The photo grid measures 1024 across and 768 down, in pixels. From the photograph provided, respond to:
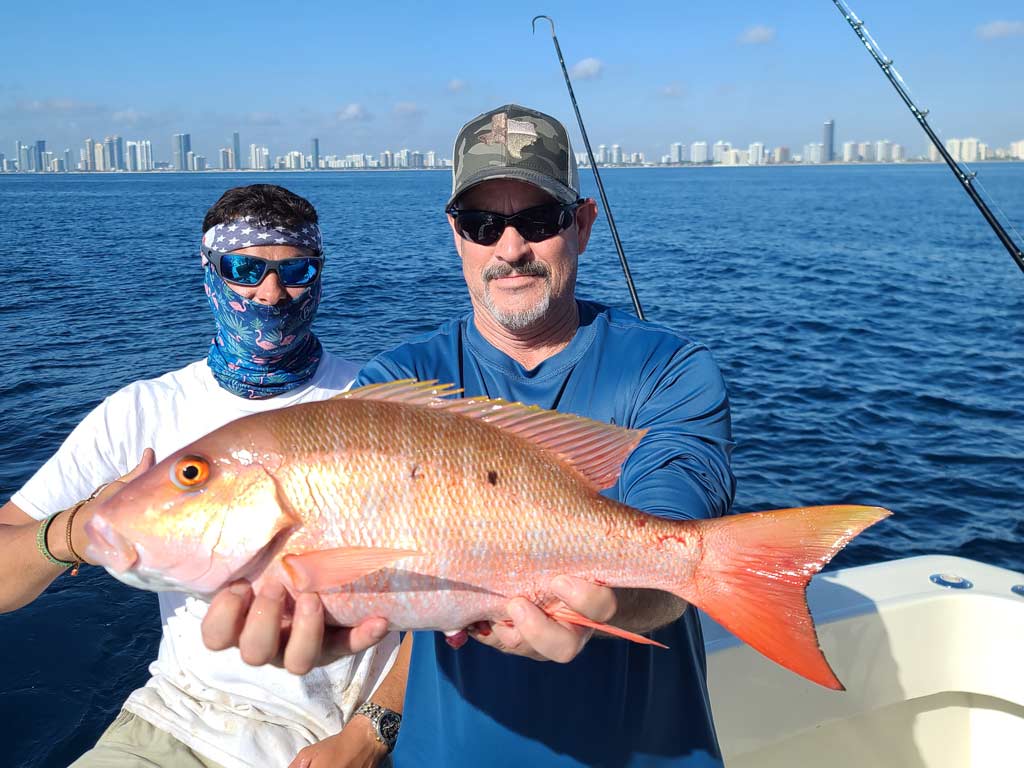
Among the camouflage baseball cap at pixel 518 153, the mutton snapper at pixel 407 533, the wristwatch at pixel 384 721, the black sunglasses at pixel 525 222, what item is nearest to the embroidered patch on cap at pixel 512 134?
the camouflage baseball cap at pixel 518 153

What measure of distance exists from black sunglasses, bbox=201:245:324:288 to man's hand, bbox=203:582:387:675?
1.86 meters

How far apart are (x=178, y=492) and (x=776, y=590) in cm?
149

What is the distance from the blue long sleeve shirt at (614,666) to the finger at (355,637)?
0.43m

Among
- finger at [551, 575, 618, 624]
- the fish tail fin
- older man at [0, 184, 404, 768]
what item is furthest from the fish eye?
the fish tail fin

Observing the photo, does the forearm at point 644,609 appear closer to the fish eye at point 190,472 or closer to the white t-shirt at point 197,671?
the fish eye at point 190,472

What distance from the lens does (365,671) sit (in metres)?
3.19

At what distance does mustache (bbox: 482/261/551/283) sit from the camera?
2.64 meters

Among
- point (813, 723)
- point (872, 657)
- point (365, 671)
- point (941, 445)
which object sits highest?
point (365, 671)

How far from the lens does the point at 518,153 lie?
2654 mm

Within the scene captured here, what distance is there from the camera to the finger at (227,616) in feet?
6.26

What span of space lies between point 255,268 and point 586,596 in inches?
91.9

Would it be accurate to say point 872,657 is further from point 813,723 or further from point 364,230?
point 364,230

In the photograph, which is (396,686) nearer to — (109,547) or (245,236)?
(109,547)

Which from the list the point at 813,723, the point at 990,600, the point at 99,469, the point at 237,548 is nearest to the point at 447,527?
the point at 237,548
